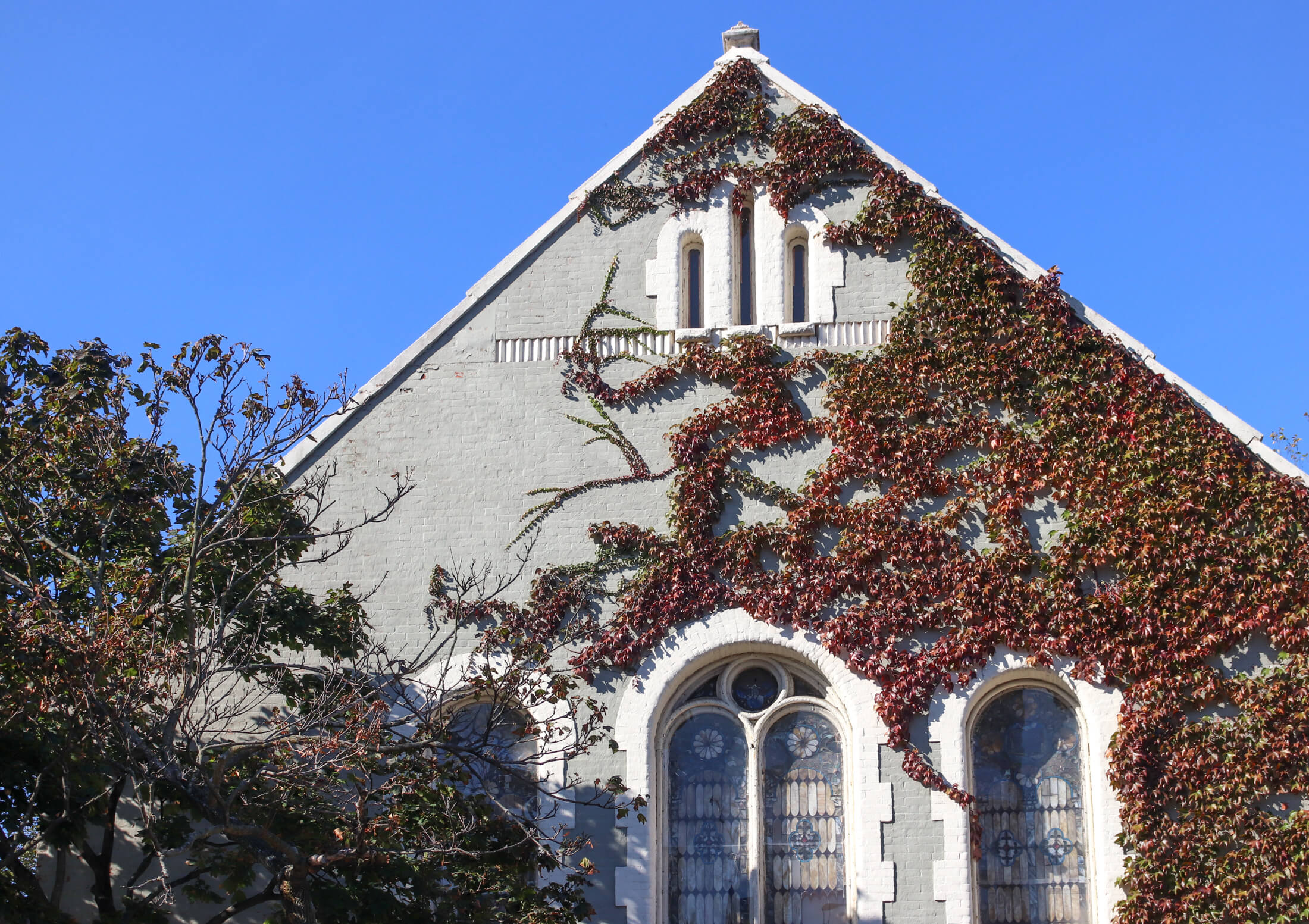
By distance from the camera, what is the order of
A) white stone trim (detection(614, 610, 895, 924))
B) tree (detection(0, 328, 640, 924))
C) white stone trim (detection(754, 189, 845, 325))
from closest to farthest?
tree (detection(0, 328, 640, 924))
white stone trim (detection(614, 610, 895, 924))
white stone trim (detection(754, 189, 845, 325))

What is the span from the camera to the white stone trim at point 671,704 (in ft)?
42.5

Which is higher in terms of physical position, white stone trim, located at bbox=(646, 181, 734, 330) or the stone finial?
the stone finial

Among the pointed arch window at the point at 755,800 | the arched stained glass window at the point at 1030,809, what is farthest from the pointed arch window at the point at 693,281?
the arched stained glass window at the point at 1030,809

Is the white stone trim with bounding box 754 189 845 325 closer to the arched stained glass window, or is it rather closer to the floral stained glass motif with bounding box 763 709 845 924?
the floral stained glass motif with bounding box 763 709 845 924

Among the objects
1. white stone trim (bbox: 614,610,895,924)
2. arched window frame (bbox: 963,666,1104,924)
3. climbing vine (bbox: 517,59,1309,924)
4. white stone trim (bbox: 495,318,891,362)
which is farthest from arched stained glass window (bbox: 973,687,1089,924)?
white stone trim (bbox: 495,318,891,362)

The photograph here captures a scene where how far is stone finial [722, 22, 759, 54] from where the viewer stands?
15.7 metres

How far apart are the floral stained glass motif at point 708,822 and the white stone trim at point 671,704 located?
0.68ft

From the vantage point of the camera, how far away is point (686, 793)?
13.7 metres

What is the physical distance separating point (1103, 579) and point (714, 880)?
4280 millimetres

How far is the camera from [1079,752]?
43.8 feet

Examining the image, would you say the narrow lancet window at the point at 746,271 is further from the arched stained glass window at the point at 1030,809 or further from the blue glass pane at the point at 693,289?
the arched stained glass window at the point at 1030,809

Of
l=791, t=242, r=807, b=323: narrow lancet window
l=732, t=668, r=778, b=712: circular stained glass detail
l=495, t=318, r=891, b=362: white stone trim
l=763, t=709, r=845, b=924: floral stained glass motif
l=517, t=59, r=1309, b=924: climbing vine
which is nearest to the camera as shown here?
l=517, t=59, r=1309, b=924: climbing vine

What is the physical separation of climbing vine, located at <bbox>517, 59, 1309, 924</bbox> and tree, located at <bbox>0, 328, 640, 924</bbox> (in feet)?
4.75

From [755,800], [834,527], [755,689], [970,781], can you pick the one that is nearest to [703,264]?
[834,527]
